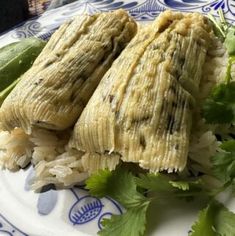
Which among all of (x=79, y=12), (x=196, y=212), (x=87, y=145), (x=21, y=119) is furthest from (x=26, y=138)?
(x=79, y=12)

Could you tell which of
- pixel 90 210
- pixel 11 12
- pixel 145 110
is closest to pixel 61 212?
pixel 90 210

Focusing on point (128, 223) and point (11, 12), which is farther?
point (11, 12)

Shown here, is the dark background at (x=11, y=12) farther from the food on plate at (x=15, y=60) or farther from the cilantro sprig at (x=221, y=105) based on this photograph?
the cilantro sprig at (x=221, y=105)

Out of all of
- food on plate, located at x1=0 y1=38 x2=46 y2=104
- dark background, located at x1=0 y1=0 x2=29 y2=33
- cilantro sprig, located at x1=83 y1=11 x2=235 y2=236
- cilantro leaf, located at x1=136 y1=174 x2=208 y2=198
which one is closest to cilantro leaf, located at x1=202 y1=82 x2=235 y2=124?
cilantro sprig, located at x1=83 y1=11 x2=235 y2=236

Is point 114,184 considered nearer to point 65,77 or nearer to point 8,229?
point 8,229

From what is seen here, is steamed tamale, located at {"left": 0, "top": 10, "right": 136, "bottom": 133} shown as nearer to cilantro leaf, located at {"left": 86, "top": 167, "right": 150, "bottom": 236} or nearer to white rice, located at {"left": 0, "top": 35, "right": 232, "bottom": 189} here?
white rice, located at {"left": 0, "top": 35, "right": 232, "bottom": 189}

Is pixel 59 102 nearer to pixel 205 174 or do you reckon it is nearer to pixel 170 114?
pixel 170 114

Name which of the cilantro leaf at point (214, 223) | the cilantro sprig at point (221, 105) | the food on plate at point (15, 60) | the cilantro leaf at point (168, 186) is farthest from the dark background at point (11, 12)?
the cilantro leaf at point (214, 223)
